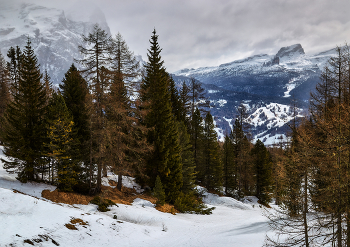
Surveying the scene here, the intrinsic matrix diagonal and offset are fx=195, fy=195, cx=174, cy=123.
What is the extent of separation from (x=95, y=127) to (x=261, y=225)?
57.8ft

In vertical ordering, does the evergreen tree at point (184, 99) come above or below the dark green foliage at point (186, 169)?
above

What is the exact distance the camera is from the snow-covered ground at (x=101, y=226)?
877cm

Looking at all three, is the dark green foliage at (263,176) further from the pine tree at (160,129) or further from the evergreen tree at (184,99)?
the pine tree at (160,129)

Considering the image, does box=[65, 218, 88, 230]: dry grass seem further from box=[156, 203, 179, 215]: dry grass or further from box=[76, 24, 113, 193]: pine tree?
box=[156, 203, 179, 215]: dry grass

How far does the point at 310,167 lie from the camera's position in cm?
1188

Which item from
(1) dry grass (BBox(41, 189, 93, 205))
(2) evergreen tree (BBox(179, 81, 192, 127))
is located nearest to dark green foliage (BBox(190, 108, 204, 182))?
(2) evergreen tree (BBox(179, 81, 192, 127))

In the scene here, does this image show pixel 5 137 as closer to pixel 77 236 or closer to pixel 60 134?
pixel 60 134

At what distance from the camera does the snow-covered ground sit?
8.77 m

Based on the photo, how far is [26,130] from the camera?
54.8 ft

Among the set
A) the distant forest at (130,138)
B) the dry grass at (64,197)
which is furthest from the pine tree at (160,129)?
the dry grass at (64,197)

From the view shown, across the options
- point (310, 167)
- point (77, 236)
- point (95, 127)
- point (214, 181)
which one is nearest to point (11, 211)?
point (77, 236)

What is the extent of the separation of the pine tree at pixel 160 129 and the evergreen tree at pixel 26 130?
396 inches

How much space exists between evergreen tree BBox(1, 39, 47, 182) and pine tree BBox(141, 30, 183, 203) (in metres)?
10.1

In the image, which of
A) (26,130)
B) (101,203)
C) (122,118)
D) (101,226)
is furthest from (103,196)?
(26,130)
